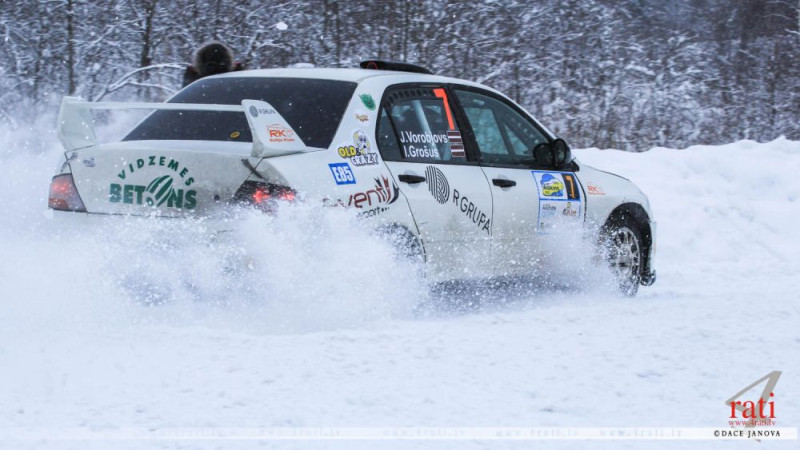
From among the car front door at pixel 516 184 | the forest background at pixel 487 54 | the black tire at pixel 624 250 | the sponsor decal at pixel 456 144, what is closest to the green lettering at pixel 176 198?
the sponsor decal at pixel 456 144

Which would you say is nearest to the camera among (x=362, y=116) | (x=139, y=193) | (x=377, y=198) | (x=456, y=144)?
(x=139, y=193)

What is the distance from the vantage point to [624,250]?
25.5ft

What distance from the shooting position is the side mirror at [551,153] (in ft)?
23.4

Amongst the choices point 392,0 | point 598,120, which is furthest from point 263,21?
point 598,120

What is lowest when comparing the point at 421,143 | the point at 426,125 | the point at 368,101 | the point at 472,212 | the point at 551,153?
the point at 472,212

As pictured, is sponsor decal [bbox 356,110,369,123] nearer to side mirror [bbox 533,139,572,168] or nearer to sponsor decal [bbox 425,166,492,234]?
sponsor decal [bbox 425,166,492,234]

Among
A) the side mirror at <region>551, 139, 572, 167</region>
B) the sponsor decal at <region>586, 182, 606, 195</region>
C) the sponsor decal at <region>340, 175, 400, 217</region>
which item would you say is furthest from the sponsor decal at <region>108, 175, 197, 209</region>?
the sponsor decal at <region>586, 182, 606, 195</region>

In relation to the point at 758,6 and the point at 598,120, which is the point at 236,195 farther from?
the point at 758,6

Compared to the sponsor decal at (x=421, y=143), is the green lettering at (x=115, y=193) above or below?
below

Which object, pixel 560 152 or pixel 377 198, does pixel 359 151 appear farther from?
pixel 560 152

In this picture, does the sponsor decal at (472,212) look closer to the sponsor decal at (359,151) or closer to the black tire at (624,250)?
the sponsor decal at (359,151)

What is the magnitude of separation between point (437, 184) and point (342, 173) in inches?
32.6

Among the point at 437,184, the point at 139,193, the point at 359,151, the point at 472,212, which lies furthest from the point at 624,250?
the point at 139,193

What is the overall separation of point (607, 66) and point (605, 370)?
1405 centimetres
